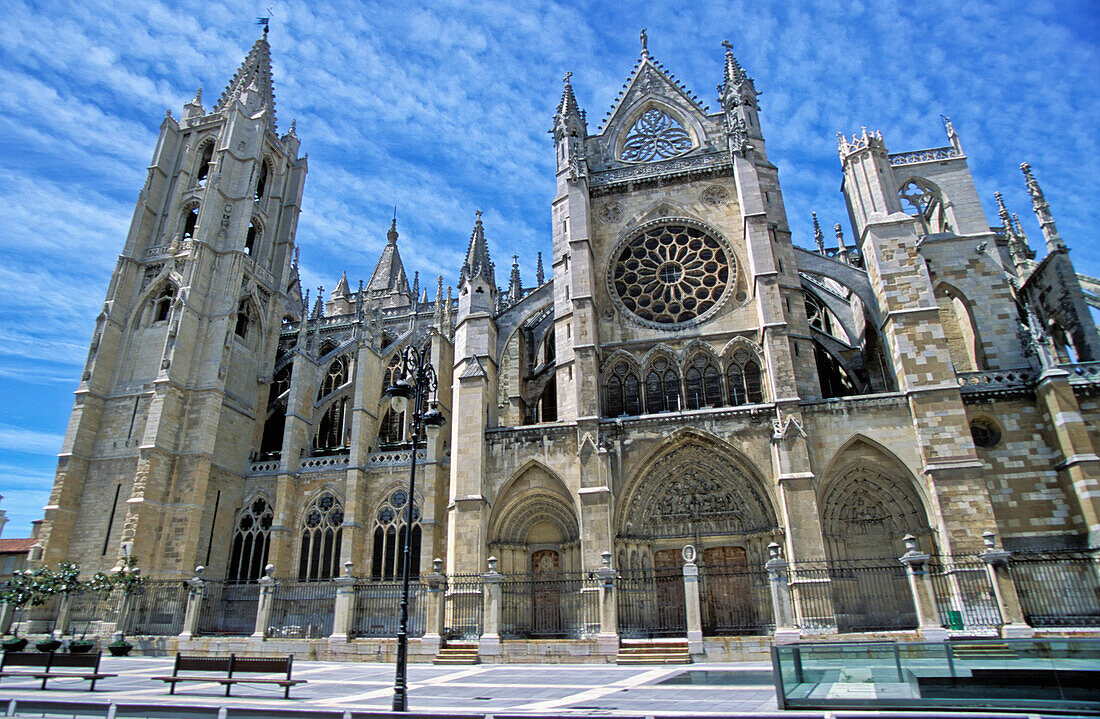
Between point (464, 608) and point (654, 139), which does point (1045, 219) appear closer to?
point (654, 139)

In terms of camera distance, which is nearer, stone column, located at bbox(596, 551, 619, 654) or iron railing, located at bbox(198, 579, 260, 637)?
stone column, located at bbox(596, 551, 619, 654)

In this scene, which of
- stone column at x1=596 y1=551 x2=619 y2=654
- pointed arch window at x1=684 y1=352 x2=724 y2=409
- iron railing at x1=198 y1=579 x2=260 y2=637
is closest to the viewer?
stone column at x1=596 y1=551 x2=619 y2=654

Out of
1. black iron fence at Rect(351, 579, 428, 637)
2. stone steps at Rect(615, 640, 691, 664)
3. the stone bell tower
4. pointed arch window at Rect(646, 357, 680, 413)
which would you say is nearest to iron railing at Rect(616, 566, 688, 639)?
stone steps at Rect(615, 640, 691, 664)

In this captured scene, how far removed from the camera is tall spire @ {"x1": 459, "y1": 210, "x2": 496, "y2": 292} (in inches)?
940

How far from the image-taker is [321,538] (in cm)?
2559

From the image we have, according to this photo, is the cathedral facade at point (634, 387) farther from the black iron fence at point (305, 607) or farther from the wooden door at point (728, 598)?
the black iron fence at point (305, 607)

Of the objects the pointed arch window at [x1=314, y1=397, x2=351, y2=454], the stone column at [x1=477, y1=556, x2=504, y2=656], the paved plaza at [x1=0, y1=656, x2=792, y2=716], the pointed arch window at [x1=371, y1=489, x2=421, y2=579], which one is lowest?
the paved plaza at [x1=0, y1=656, x2=792, y2=716]

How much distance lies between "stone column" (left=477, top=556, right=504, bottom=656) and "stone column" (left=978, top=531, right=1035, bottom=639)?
11.2 m

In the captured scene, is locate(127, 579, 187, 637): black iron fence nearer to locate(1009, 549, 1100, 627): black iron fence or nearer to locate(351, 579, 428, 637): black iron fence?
locate(351, 579, 428, 637): black iron fence

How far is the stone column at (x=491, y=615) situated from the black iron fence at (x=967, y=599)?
33.7ft

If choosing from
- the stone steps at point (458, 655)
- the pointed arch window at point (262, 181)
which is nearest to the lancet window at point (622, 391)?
the stone steps at point (458, 655)

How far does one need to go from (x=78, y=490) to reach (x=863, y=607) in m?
27.9

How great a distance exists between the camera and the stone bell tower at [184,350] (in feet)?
81.0

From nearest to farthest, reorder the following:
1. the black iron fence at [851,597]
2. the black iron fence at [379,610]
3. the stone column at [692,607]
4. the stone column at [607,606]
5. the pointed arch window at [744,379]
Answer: the stone column at [692,607] < the stone column at [607,606] < the black iron fence at [851,597] < the pointed arch window at [744,379] < the black iron fence at [379,610]
